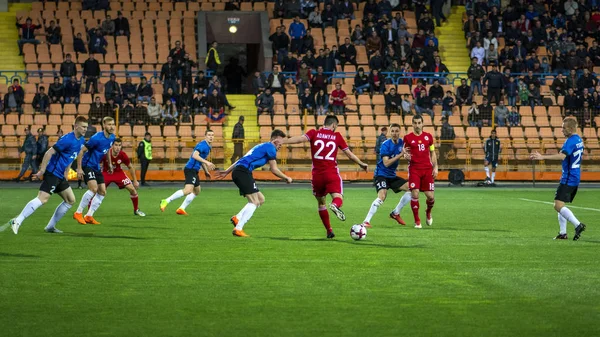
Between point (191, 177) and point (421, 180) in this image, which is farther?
point (191, 177)

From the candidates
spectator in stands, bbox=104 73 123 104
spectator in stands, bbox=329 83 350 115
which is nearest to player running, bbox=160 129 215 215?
spectator in stands, bbox=104 73 123 104

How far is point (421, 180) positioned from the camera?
1722cm

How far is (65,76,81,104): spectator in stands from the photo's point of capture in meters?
36.0

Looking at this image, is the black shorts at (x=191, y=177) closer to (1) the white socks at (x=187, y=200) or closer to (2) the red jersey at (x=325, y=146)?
(1) the white socks at (x=187, y=200)

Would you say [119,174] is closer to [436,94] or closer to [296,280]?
[296,280]

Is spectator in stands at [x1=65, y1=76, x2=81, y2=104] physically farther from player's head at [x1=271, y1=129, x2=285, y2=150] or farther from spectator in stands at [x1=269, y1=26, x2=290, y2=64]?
player's head at [x1=271, y1=129, x2=285, y2=150]

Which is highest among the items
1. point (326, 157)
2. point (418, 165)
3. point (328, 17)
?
point (328, 17)

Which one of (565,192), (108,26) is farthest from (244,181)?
(108,26)

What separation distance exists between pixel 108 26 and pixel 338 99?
35.0 ft

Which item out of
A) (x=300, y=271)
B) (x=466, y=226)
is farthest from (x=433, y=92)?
(x=300, y=271)

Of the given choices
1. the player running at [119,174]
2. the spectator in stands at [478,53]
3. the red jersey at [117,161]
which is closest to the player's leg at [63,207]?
the player running at [119,174]

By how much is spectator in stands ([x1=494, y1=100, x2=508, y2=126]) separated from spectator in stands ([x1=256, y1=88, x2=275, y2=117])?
29.0ft

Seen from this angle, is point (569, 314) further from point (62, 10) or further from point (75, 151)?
point (62, 10)

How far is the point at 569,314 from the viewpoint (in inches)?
322
